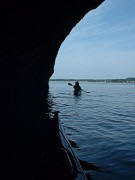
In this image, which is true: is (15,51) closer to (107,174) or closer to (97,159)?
(97,159)

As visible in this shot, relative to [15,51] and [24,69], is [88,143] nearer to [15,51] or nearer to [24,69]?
[15,51]

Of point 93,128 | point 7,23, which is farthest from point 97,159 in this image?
point 7,23

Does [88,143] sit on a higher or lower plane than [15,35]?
lower

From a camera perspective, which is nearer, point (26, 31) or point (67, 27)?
point (26, 31)

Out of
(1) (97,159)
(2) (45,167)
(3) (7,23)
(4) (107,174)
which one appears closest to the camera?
(2) (45,167)

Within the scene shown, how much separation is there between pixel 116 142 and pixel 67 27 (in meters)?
8.43

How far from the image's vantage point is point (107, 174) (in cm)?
798

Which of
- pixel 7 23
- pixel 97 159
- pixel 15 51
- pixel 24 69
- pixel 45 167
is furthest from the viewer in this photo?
pixel 24 69

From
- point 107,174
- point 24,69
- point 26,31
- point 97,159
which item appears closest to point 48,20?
point 26,31

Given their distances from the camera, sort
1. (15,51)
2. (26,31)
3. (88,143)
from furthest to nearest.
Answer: (15,51), (26,31), (88,143)

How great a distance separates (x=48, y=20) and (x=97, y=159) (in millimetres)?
8298

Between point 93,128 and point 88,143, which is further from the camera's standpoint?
point 93,128

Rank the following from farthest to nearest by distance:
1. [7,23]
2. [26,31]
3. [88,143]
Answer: [26,31], [88,143], [7,23]

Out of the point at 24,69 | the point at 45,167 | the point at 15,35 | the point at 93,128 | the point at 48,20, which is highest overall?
the point at 48,20
